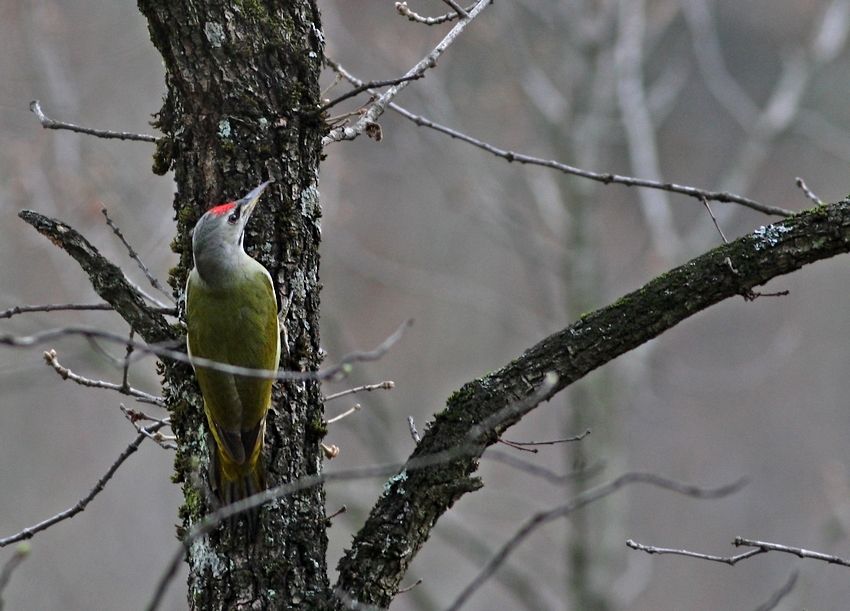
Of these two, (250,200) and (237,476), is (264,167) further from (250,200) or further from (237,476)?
(237,476)

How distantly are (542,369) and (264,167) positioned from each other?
3.48 feet

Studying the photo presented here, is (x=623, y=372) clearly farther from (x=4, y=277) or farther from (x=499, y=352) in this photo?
(x=4, y=277)

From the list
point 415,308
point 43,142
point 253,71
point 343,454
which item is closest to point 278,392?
point 253,71

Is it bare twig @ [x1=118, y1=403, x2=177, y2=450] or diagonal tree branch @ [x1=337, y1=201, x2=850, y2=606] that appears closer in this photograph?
diagonal tree branch @ [x1=337, y1=201, x2=850, y2=606]

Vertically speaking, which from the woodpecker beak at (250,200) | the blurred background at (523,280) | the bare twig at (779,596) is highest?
the blurred background at (523,280)

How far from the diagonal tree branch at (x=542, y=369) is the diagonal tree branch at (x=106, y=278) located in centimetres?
90

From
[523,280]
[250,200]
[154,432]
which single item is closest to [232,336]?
[154,432]

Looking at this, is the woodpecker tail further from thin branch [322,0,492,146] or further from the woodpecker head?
thin branch [322,0,492,146]

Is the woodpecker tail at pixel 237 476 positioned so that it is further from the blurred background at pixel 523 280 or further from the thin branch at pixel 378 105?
the blurred background at pixel 523 280


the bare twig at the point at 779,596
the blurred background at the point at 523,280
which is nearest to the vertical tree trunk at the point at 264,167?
the bare twig at the point at 779,596

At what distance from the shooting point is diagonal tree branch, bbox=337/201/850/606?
2859 mm

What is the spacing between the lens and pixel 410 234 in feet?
49.2

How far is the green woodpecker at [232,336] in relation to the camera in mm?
3146

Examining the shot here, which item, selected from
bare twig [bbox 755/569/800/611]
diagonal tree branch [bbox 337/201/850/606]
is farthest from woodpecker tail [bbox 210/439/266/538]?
bare twig [bbox 755/569/800/611]
